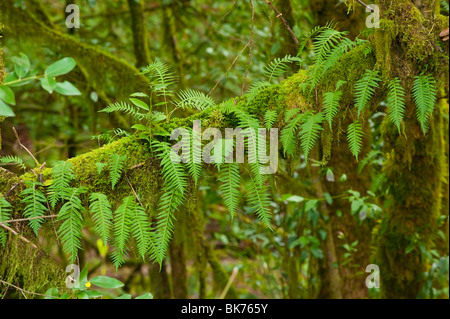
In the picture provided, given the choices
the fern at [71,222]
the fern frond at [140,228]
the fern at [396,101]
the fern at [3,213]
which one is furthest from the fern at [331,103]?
Answer: the fern at [3,213]

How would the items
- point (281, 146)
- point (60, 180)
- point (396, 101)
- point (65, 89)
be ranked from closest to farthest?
point (65, 89), point (396, 101), point (60, 180), point (281, 146)

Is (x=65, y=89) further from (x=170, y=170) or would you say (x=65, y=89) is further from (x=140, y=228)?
(x=140, y=228)

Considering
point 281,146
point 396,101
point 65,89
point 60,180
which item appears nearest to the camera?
point 65,89

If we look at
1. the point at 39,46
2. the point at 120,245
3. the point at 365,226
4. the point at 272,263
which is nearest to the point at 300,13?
the point at 365,226

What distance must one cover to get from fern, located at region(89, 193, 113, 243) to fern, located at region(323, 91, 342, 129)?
926 mm

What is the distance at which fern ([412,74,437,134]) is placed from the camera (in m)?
1.69

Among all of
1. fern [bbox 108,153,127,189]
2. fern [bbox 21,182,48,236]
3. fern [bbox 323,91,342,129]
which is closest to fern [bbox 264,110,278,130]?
fern [bbox 323,91,342,129]

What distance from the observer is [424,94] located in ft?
5.63

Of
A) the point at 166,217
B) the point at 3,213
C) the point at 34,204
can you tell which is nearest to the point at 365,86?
the point at 166,217

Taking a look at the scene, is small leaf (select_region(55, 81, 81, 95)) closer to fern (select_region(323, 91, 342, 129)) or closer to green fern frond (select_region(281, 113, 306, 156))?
green fern frond (select_region(281, 113, 306, 156))

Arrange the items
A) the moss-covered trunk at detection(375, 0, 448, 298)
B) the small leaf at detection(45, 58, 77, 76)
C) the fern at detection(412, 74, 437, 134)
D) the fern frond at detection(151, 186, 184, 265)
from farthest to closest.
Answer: the moss-covered trunk at detection(375, 0, 448, 298) < the fern frond at detection(151, 186, 184, 265) < the fern at detection(412, 74, 437, 134) < the small leaf at detection(45, 58, 77, 76)

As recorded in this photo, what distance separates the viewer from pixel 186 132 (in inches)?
71.6

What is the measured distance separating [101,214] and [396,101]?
1208 mm
